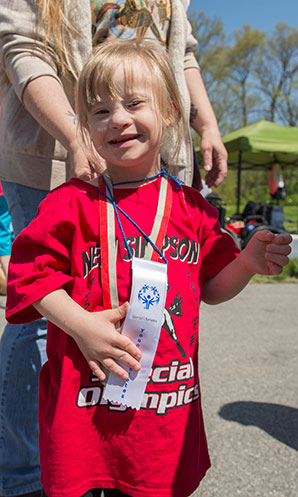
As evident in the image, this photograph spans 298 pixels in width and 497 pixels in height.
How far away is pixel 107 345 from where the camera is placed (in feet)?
3.09

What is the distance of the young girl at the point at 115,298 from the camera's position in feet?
3.23

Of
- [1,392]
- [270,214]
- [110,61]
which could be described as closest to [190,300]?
[110,61]

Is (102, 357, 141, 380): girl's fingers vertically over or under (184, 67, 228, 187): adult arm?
under

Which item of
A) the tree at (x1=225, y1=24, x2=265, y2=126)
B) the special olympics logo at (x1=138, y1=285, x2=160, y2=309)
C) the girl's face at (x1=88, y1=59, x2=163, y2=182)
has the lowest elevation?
the special olympics logo at (x1=138, y1=285, x2=160, y2=309)

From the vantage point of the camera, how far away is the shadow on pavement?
2049 mm

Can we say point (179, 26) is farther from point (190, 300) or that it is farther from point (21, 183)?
point (190, 300)

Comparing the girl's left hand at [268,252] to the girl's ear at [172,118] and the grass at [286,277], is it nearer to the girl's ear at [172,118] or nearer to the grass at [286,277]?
the girl's ear at [172,118]

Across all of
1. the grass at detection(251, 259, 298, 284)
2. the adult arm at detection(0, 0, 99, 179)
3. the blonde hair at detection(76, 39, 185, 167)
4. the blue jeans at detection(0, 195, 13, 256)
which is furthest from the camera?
the grass at detection(251, 259, 298, 284)

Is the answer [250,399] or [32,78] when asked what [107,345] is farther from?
[250,399]

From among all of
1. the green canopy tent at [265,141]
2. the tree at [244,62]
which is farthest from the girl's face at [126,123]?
the tree at [244,62]

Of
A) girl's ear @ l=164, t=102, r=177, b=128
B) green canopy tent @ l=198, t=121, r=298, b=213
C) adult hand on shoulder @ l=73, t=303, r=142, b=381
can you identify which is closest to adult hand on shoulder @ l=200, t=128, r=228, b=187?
girl's ear @ l=164, t=102, r=177, b=128

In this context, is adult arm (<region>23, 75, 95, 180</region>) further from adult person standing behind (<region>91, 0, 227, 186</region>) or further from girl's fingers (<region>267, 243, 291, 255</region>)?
girl's fingers (<region>267, 243, 291, 255</region>)

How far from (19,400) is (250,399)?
137 centimetres

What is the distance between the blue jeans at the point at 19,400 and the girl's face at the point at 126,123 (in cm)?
40
